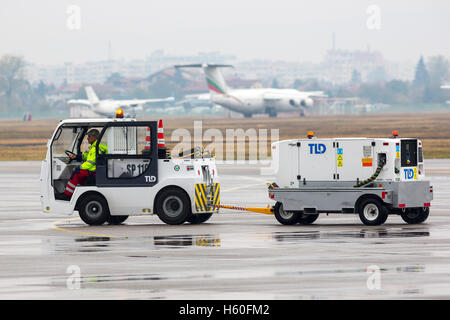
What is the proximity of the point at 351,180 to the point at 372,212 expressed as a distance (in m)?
0.97

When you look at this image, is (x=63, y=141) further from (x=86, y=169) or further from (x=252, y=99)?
(x=252, y=99)

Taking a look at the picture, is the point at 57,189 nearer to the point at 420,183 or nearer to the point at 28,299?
the point at 420,183

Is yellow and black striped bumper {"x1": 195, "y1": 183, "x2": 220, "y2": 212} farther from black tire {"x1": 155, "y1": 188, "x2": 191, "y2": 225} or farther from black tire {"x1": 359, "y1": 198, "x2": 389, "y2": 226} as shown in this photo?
black tire {"x1": 359, "y1": 198, "x2": 389, "y2": 226}

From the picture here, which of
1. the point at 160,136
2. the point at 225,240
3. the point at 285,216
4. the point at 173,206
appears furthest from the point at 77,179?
the point at 225,240

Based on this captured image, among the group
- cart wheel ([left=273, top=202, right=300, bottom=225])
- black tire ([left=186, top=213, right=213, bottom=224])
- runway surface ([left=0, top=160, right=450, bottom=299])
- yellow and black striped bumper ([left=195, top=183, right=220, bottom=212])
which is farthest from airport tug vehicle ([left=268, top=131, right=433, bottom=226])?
black tire ([left=186, top=213, right=213, bottom=224])

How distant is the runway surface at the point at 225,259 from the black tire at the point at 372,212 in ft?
0.94

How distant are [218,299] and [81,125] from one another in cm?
1236

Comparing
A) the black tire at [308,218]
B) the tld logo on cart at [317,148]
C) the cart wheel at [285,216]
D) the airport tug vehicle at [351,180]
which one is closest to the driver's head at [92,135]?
the airport tug vehicle at [351,180]

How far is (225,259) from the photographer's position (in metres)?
16.9

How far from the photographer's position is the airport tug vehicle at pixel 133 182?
2347 centimetres

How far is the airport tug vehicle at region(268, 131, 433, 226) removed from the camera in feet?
74.6

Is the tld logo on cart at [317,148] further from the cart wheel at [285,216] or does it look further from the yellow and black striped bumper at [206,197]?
the yellow and black striped bumper at [206,197]
